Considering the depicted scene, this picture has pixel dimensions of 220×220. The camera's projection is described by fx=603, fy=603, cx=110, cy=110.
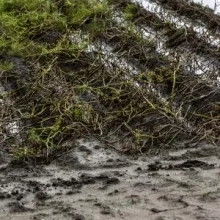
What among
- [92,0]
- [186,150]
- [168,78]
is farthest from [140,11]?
[186,150]

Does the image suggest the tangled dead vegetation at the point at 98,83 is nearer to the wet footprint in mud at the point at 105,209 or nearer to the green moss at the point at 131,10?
the green moss at the point at 131,10

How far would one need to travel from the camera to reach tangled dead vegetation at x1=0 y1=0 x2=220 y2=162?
593cm

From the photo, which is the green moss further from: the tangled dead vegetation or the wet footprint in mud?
the wet footprint in mud

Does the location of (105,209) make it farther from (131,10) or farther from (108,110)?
(131,10)

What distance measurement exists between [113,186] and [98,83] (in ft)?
7.94

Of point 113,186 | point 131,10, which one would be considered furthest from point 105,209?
point 131,10

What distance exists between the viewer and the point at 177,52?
7727 millimetres

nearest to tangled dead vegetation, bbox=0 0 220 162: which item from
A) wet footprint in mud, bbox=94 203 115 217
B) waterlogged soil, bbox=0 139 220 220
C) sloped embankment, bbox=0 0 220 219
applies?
sloped embankment, bbox=0 0 220 219

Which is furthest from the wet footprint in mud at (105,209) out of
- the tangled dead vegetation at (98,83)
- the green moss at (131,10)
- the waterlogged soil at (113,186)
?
the green moss at (131,10)

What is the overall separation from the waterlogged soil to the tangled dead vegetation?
0.22 metres

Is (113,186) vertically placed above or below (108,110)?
below

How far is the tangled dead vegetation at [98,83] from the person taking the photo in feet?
19.5

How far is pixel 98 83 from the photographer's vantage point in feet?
23.4

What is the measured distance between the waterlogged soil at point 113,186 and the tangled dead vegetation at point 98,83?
0.73 feet
